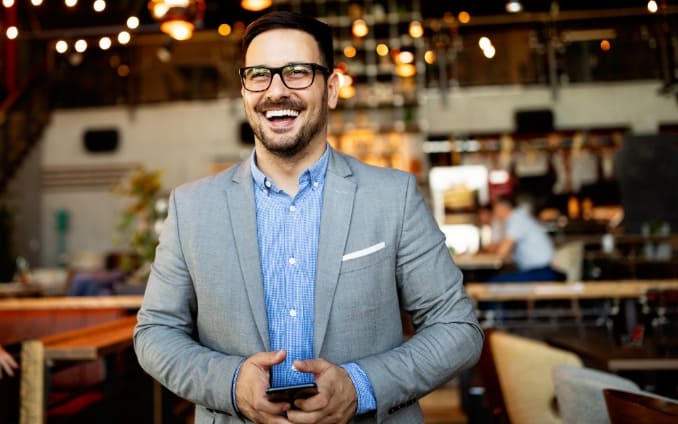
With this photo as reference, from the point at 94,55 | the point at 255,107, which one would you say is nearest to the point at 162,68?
the point at 94,55

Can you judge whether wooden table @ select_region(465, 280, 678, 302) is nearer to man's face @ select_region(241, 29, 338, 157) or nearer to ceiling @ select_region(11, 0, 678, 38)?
ceiling @ select_region(11, 0, 678, 38)

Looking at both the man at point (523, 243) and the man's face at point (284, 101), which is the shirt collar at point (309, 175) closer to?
the man's face at point (284, 101)

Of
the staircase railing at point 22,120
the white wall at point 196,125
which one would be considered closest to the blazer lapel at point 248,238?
the white wall at point 196,125

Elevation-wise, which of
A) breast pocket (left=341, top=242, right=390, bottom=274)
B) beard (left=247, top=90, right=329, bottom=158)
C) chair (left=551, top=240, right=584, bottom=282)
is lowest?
chair (left=551, top=240, right=584, bottom=282)

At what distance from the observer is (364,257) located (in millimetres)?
1365

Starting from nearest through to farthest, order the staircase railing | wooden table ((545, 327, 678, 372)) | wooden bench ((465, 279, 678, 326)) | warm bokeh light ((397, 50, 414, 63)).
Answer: wooden table ((545, 327, 678, 372)) < wooden bench ((465, 279, 678, 326)) < warm bokeh light ((397, 50, 414, 63)) < the staircase railing

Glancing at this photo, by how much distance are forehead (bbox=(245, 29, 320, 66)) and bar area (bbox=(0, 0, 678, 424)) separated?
2.17 metres

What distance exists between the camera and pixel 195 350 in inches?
52.0

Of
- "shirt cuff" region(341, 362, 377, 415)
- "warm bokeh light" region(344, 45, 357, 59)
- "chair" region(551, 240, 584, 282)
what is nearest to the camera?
"shirt cuff" region(341, 362, 377, 415)

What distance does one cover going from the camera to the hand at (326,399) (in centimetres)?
114

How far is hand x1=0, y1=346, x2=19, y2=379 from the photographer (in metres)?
2.46

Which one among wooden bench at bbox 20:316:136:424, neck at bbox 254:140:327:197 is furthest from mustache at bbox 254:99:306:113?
wooden bench at bbox 20:316:136:424

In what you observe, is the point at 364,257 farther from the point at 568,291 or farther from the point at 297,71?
the point at 568,291

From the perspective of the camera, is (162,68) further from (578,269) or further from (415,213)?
(415,213)
